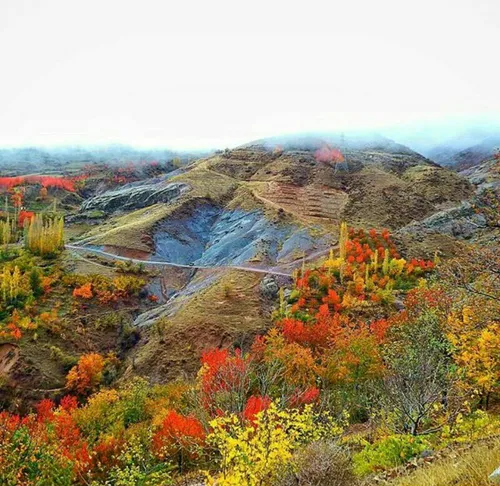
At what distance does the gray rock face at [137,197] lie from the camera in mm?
125562

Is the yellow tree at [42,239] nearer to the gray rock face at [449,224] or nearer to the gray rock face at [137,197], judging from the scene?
the gray rock face at [137,197]

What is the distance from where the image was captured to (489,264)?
1427cm

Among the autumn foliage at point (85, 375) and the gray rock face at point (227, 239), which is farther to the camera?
the gray rock face at point (227, 239)

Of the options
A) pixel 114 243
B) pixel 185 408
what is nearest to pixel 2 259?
pixel 114 243

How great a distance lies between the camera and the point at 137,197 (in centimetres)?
13275

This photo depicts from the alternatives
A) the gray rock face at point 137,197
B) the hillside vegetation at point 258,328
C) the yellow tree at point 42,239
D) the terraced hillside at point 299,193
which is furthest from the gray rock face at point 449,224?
the yellow tree at point 42,239

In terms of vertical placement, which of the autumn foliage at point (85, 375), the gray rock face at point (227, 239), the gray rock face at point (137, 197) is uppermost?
the gray rock face at point (137, 197)

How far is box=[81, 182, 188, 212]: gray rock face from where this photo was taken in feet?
412

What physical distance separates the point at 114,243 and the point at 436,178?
92.7m

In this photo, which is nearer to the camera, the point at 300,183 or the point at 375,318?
the point at 375,318

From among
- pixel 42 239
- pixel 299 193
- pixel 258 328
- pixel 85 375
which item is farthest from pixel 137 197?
pixel 85 375

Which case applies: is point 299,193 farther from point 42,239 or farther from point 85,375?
point 85,375

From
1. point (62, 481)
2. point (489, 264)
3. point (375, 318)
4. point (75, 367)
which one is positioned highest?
point (489, 264)

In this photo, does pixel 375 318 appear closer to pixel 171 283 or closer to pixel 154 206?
pixel 171 283
